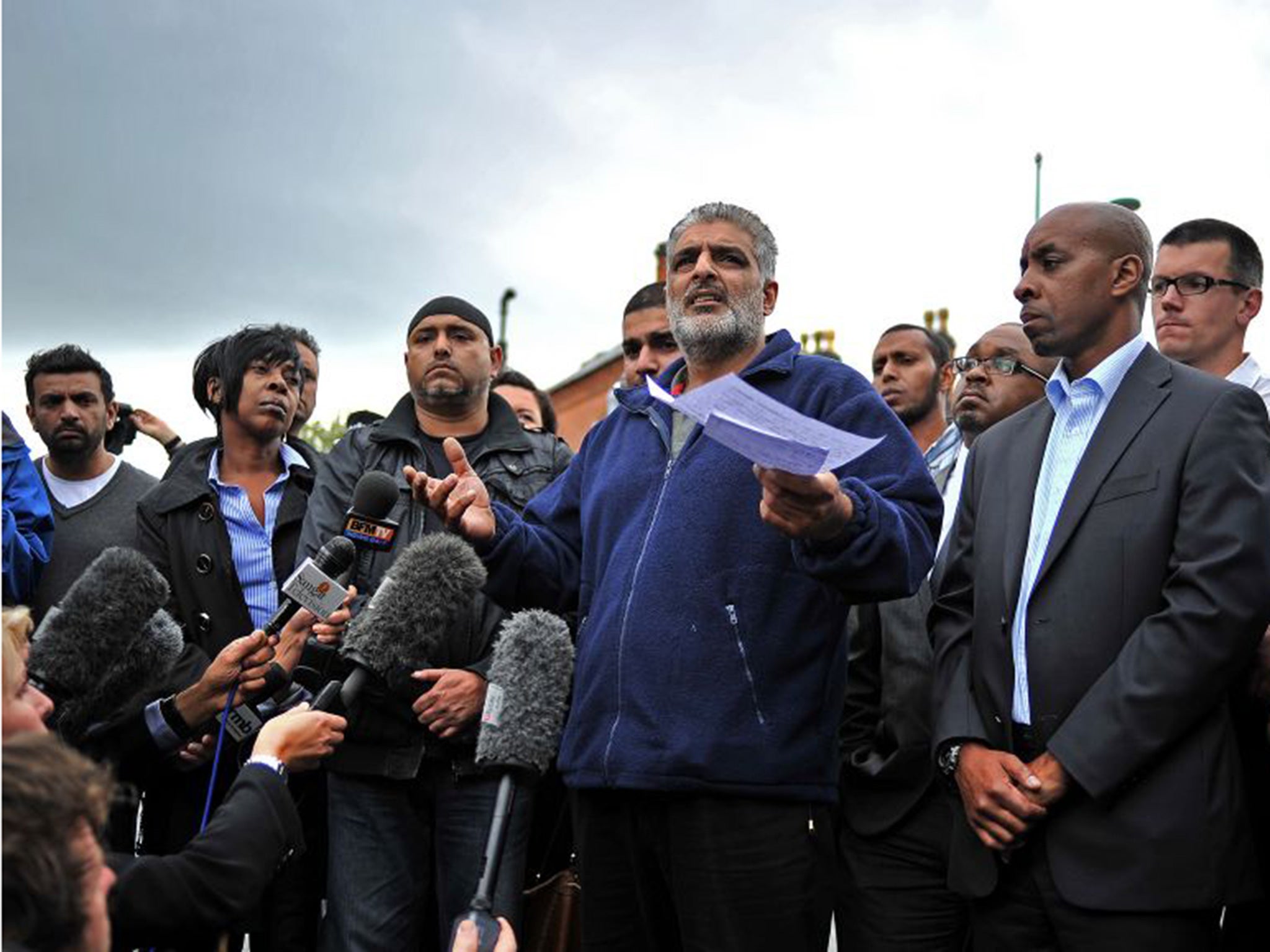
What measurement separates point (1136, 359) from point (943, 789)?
59.0 inches

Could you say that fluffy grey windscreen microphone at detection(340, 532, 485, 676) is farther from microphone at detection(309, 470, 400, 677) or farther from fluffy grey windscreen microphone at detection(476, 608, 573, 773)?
fluffy grey windscreen microphone at detection(476, 608, 573, 773)

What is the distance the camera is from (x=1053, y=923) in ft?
12.6

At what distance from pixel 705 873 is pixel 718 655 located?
23.6 inches

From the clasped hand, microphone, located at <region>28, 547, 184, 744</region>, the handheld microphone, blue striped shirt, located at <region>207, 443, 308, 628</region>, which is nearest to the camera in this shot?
the clasped hand

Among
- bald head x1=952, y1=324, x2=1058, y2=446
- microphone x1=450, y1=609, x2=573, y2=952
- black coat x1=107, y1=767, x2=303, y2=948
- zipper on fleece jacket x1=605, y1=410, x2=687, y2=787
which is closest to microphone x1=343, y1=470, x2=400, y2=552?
microphone x1=450, y1=609, x2=573, y2=952

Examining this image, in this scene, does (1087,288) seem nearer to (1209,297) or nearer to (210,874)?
(1209,297)

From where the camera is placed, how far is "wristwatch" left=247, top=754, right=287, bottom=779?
3.82 metres

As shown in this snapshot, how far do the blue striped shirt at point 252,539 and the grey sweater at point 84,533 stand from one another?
553 millimetres

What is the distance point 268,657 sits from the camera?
4918 mm

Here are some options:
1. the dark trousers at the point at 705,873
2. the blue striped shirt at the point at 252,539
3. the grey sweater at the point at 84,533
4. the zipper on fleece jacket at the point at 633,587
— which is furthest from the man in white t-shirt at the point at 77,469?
the dark trousers at the point at 705,873

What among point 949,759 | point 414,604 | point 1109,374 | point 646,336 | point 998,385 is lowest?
point 949,759

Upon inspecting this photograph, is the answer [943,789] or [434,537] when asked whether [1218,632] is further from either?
[434,537]

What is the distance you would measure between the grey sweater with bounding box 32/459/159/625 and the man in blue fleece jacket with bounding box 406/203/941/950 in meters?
2.67

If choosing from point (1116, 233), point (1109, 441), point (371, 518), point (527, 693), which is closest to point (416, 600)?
point (371, 518)
